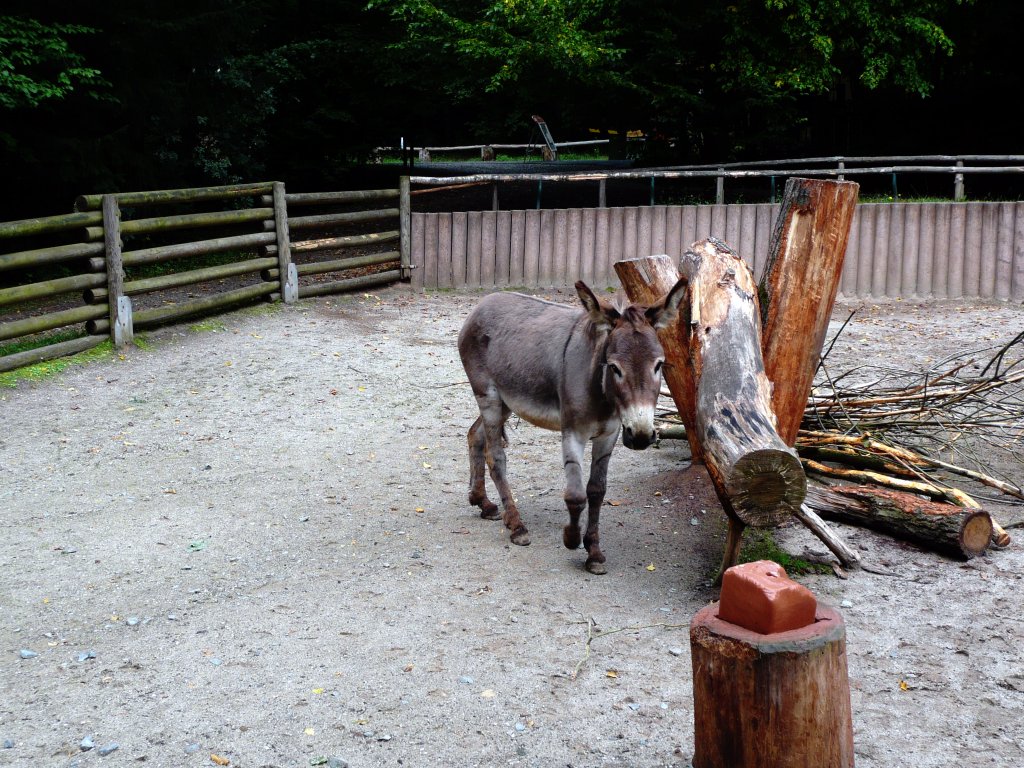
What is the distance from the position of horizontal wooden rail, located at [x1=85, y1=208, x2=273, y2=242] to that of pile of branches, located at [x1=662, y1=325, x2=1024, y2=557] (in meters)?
6.27

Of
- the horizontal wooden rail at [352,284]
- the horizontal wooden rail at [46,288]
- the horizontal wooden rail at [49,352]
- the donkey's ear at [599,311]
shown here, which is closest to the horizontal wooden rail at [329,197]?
the horizontal wooden rail at [352,284]

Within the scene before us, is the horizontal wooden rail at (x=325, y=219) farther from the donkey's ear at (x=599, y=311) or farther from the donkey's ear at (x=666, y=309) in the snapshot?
the donkey's ear at (x=666, y=309)

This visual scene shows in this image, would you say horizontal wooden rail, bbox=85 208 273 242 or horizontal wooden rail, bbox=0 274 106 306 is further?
horizontal wooden rail, bbox=85 208 273 242

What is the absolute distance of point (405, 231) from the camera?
562 inches

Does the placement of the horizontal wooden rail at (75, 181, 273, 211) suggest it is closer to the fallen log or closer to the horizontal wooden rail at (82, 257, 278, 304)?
the horizontal wooden rail at (82, 257, 278, 304)

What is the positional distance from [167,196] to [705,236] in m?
6.36

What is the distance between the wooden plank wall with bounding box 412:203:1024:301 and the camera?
42.9 ft

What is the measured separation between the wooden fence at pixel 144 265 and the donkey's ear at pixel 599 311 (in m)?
6.53

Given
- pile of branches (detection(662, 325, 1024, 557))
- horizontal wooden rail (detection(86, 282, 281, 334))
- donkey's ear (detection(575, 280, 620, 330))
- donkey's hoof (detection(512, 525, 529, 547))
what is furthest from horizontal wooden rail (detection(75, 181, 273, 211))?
donkey's ear (detection(575, 280, 620, 330))

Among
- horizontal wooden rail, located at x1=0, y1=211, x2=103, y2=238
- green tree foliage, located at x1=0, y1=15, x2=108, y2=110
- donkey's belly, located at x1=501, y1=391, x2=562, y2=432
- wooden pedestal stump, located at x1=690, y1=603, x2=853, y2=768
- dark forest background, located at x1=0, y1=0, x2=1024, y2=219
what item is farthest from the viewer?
dark forest background, located at x1=0, y1=0, x2=1024, y2=219

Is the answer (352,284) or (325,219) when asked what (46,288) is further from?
(352,284)

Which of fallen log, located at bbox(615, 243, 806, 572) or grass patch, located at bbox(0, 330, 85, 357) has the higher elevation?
fallen log, located at bbox(615, 243, 806, 572)

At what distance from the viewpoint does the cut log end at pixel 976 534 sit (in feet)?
19.2

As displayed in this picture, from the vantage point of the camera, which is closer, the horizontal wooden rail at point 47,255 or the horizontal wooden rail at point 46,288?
the horizontal wooden rail at point 47,255
